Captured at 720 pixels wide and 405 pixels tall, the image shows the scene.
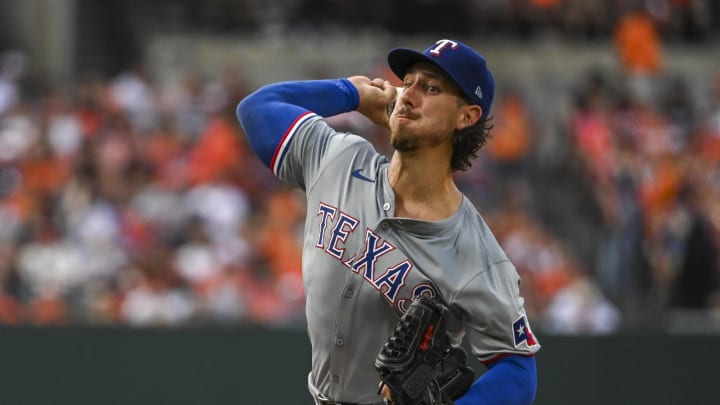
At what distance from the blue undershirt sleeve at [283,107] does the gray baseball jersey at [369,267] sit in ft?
0.14

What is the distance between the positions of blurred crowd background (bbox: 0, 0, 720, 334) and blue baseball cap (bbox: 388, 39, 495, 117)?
14.4 ft

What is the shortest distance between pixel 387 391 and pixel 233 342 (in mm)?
3680

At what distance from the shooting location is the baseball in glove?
12.6 ft

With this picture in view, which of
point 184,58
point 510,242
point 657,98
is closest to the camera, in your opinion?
point 510,242

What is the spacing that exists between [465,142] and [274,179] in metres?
6.34

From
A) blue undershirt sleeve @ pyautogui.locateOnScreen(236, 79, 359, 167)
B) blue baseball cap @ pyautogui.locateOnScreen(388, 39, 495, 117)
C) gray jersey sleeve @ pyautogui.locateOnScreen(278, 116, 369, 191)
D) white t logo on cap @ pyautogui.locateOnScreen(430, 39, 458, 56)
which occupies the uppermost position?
white t logo on cap @ pyautogui.locateOnScreen(430, 39, 458, 56)

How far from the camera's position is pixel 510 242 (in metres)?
10.1

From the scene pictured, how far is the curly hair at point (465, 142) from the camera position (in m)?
4.34

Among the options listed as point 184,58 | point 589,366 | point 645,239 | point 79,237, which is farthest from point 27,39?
point 589,366

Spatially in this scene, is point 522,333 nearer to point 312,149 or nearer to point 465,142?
point 465,142

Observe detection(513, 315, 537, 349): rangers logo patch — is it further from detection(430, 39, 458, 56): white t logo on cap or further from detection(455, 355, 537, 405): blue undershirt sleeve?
detection(430, 39, 458, 56): white t logo on cap

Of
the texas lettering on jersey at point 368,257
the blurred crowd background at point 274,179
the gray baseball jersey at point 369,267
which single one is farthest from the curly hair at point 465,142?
the blurred crowd background at point 274,179

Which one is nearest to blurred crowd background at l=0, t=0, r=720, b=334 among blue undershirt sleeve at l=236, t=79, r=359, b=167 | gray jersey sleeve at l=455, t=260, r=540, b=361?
blue undershirt sleeve at l=236, t=79, r=359, b=167

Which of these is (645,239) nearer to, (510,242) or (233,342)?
(510,242)
